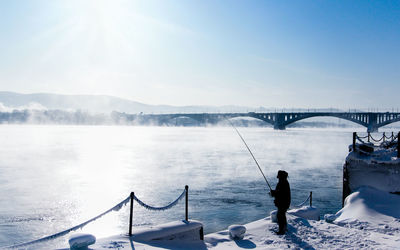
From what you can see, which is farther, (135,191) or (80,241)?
(135,191)

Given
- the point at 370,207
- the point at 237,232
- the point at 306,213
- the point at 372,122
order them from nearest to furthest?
1. the point at 237,232
2. the point at 306,213
3. the point at 370,207
4. the point at 372,122

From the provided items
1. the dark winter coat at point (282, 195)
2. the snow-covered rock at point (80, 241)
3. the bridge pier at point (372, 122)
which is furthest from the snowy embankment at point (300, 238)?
the bridge pier at point (372, 122)

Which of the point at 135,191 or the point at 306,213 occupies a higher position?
the point at 306,213

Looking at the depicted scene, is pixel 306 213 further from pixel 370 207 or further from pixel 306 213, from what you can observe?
pixel 370 207

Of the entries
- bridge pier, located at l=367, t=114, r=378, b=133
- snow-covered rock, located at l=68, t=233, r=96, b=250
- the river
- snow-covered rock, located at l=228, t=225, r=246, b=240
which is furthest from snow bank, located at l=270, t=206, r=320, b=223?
bridge pier, located at l=367, t=114, r=378, b=133

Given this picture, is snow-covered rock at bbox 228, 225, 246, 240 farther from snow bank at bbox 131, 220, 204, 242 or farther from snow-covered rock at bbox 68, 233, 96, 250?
snow-covered rock at bbox 68, 233, 96, 250

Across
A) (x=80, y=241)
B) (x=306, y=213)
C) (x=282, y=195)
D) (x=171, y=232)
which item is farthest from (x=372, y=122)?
(x=80, y=241)

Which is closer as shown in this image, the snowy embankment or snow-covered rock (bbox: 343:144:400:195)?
the snowy embankment

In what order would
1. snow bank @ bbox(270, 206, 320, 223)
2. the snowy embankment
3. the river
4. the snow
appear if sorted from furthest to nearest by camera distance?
1. the snow
2. the river
3. snow bank @ bbox(270, 206, 320, 223)
4. the snowy embankment

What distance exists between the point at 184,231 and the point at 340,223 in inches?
267

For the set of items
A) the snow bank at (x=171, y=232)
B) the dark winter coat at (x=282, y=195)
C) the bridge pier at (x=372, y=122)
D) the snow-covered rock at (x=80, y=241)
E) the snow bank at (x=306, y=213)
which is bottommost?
the snow bank at (x=306, y=213)

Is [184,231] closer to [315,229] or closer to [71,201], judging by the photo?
[315,229]

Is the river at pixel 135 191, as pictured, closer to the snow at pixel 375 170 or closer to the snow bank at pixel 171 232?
the snow at pixel 375 170

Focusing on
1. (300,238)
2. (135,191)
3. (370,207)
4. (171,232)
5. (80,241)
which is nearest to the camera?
(80,241)
